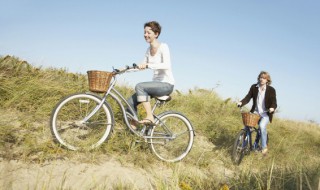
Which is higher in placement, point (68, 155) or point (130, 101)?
point (130, 101)

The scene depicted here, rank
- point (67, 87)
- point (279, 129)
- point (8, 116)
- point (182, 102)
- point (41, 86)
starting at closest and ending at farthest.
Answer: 1. point (8, 116)
2. point (41, 86)
3. point (67, 87)
4. point (182, 102)
5. point (279, 129)

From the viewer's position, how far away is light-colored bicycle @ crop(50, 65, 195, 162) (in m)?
4.59

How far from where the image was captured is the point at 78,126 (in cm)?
457

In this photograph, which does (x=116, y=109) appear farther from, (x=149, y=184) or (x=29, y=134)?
(x=149, y=184)

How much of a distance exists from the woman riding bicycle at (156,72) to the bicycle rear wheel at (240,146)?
2217mm

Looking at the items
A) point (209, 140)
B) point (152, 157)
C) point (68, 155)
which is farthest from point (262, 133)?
point (68, 155)

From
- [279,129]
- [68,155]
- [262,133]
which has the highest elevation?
[68,155]

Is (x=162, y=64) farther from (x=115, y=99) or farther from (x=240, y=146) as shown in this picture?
(x=240, y=146)

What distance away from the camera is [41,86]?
604 cm

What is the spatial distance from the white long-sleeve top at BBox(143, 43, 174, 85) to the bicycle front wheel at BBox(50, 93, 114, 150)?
1.00 meters

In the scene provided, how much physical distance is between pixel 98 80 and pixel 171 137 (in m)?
1.81

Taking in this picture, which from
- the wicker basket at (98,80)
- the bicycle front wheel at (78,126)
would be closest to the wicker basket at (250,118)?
the bicycle front wheel at (78,126)

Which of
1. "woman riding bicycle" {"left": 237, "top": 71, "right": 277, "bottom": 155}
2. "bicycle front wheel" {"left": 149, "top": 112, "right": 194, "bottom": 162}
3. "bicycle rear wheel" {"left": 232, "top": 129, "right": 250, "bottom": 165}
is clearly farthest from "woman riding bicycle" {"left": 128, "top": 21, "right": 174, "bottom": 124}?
"woman riding bicycle" {"left": 237, "top": 71, "right": 277, "bottom": 155}

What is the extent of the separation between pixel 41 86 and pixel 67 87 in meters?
0.68
